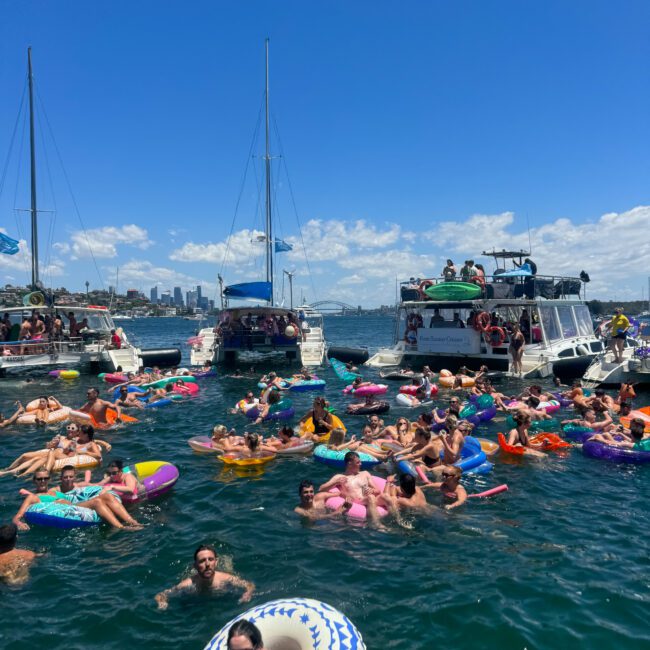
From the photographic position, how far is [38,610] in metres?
6.25

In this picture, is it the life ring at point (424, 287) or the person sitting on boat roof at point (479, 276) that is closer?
the person sitting on boat roof at point (479, 276)

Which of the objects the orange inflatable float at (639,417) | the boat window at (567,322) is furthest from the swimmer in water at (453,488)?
the boat window at (567,322)

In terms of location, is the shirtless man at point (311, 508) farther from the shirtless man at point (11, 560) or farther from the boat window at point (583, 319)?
the boat window at point (583, 319)

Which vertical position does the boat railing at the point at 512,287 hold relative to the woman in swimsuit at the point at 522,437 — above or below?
above

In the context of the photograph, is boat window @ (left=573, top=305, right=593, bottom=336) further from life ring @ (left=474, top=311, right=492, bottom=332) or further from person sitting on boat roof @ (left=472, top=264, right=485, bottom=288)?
life ring @ (left=474, top=311, right=492, bottom=332)

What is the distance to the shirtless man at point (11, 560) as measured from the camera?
6861mm

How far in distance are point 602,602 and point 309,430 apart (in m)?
8.11

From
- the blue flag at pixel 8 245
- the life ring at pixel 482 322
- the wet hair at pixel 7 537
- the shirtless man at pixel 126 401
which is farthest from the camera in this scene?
the blue flag at pixel 8 245

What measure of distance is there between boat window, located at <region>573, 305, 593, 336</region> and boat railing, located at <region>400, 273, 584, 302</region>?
2.92ft

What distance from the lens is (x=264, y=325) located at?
30.6 m

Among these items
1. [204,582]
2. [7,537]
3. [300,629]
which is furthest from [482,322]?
[300,629]

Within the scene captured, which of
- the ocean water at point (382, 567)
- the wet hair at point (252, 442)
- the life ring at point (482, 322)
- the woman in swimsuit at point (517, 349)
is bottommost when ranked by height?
the ocean water at point (382, 567)

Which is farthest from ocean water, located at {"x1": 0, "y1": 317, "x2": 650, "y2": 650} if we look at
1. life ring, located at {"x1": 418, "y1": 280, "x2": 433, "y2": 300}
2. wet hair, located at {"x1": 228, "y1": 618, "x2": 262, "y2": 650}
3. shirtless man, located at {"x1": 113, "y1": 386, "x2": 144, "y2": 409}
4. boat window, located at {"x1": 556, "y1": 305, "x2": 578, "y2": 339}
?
boat window, located at {"x1": 556, "y1": 305, "x2": 578, "y2": 339}

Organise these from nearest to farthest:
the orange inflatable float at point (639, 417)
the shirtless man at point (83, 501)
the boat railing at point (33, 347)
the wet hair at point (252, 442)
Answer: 1. the shirtless man at point (83, 501)
2. the wet hair at point (252, 442)
3. the orange inflatable float at point (639, 417)
4. the boat railing at point (33, 347)
